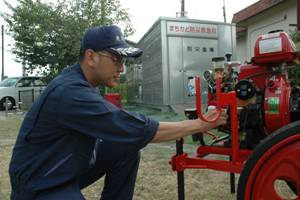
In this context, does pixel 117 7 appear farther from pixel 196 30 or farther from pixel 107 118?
pixel 107 118

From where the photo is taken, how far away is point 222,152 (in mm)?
3301

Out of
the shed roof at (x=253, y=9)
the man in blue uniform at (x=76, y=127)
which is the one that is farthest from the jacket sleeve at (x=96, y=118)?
the shed roof at (x=253, y=9)

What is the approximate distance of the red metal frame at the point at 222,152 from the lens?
2.77 m

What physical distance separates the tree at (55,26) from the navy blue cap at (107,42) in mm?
16001

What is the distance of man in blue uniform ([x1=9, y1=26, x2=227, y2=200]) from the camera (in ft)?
6.93

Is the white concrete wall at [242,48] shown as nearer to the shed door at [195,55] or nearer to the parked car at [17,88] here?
the shed door at [195,55]

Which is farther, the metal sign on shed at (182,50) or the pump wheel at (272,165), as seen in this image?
the metal sign on shed at (182,50)

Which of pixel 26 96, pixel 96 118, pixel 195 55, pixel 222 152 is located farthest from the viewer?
pixel 26 96

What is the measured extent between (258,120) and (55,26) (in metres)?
16.3

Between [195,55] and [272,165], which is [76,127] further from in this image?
[195,55]

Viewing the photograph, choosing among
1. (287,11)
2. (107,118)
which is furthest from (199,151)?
(287,11)

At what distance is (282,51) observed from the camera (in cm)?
306

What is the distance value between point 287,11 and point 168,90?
20.6 feet

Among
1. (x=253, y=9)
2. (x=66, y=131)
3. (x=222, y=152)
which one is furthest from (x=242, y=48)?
(x=66, y=131)
